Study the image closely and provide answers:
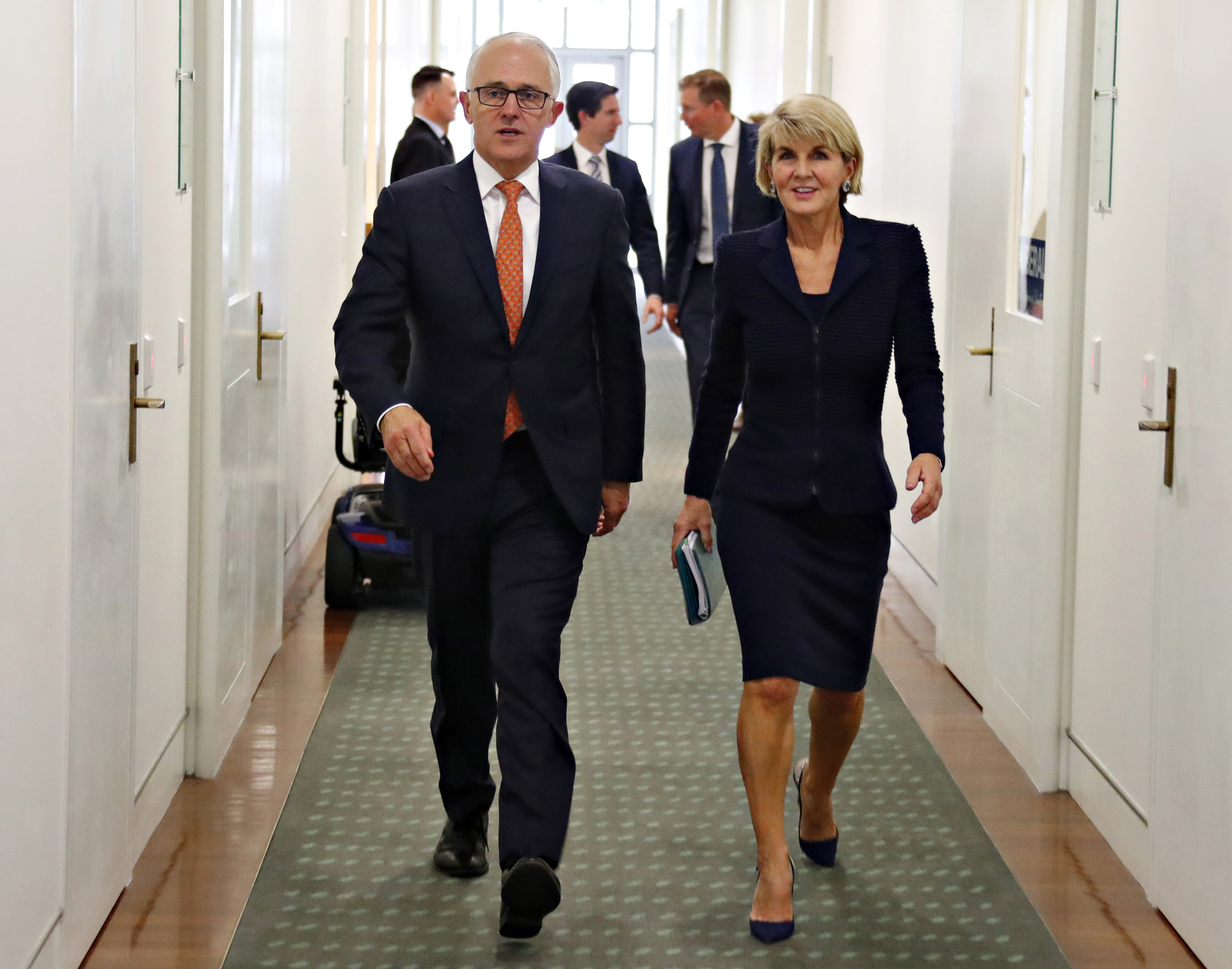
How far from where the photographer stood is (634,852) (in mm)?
3785

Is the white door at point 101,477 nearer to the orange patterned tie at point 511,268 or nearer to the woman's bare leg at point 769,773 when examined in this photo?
the orange patterned tie at point 511,268

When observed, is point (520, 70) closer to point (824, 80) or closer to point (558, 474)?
point (558, 474)

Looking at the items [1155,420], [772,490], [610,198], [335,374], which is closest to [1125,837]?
[1155,420]

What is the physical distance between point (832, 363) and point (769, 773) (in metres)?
0.85

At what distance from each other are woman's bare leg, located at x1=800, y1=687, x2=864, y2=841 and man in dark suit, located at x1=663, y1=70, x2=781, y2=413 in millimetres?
3906

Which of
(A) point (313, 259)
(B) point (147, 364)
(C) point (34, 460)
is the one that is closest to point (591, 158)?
(A) point (313, 259)

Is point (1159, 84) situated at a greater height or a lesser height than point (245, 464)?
greater

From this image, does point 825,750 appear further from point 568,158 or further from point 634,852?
point 568,158

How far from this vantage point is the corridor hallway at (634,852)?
3.28m

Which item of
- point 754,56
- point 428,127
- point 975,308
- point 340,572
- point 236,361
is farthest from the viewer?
point 754,56

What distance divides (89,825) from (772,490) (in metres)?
1.49

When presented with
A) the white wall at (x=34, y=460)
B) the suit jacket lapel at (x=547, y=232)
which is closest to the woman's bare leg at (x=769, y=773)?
the suit jacket lapel at (x=547, y=232)

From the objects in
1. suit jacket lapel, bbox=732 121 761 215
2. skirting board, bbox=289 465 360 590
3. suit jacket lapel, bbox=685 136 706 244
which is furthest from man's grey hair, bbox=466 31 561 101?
suit jacket lapel, bbox=685 136 706 244

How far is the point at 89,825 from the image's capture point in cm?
316
